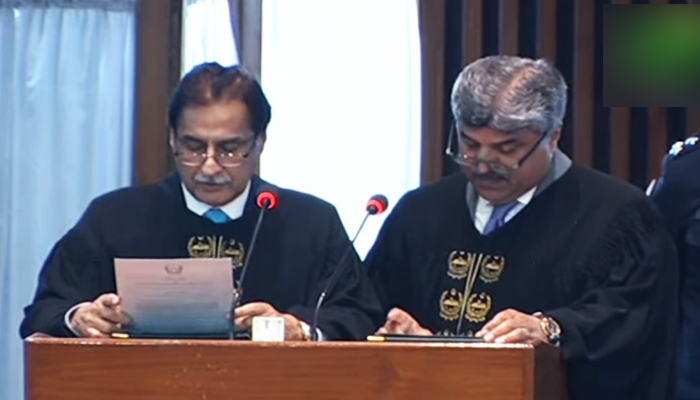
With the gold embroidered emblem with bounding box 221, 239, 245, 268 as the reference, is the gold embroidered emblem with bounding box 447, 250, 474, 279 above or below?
below

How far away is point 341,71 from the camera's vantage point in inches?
228

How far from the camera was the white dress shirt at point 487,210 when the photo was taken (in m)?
3.81

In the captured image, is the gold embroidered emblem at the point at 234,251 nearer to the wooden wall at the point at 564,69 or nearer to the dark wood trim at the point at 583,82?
the wooden wall at the point at 564,69

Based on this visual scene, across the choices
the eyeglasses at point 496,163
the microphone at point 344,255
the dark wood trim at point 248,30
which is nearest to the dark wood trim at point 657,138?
the dark wood trim at point 248,30

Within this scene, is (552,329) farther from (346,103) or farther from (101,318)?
(346,103)

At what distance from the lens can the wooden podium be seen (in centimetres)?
284

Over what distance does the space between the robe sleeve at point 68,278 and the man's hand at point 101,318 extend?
15 cm

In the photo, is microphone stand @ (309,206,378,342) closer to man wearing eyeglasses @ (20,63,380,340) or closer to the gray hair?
man wearing eyeglasses @ (20,63,380,340)

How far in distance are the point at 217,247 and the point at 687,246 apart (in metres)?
1.16

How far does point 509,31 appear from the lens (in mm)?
5676

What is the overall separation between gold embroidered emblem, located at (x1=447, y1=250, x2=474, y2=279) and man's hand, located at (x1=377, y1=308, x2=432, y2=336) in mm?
318

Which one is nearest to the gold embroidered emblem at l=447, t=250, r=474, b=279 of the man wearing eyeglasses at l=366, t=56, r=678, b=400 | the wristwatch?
the man wearing eyeglasses at l=366, t=56, r=678, b=400

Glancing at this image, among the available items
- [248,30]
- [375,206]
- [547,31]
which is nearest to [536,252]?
[375,206]

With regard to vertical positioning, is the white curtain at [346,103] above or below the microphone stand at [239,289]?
above
